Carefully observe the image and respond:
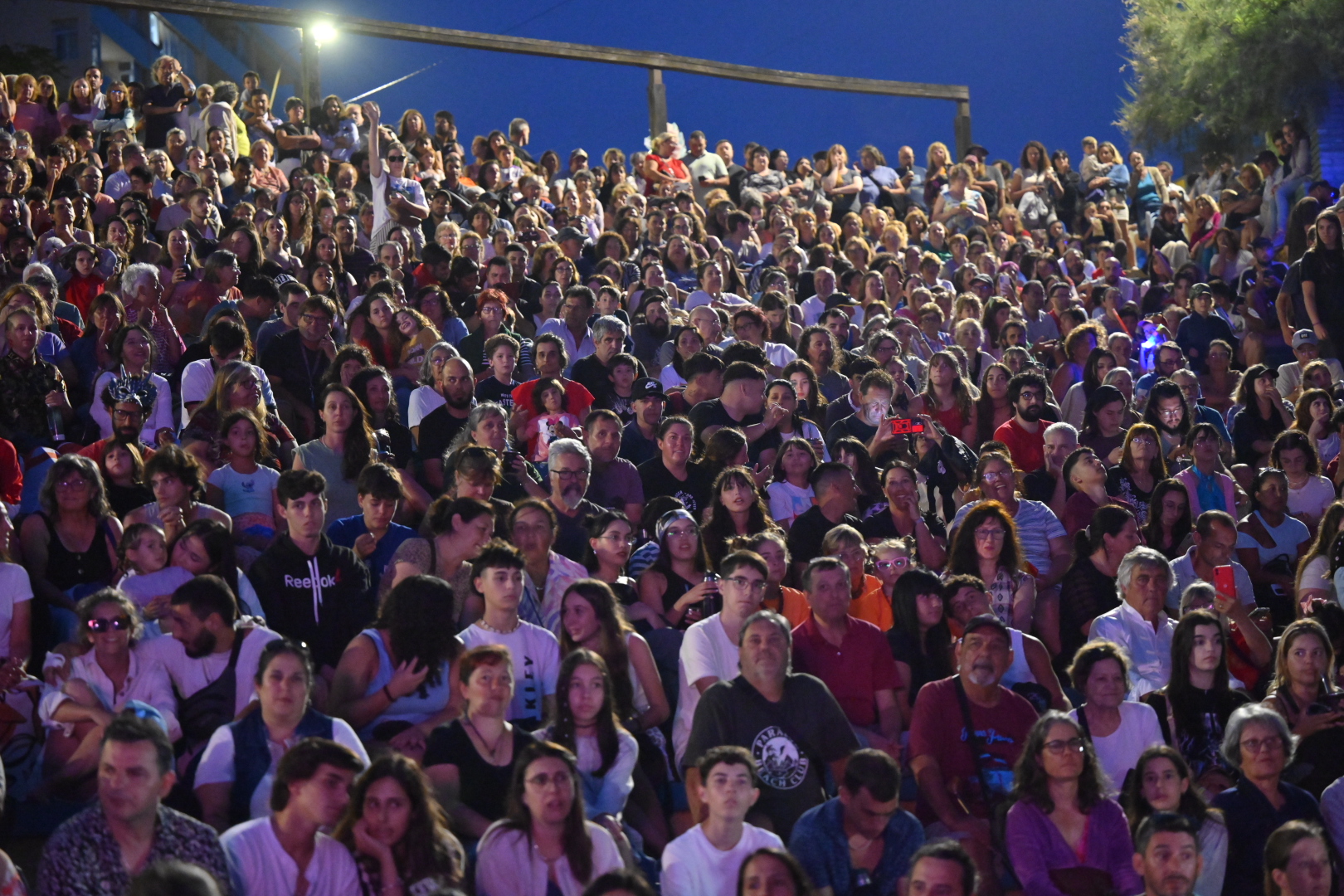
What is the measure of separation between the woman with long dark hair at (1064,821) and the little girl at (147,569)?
2.98 m

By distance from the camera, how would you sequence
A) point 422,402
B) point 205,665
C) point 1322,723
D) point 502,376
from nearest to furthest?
point 205,665
point 1322,723
point 422,402
point 502,376

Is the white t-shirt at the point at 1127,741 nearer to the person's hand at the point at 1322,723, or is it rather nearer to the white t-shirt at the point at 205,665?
the person's hand at the point at 1322,723

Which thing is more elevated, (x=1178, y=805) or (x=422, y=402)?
(x=422, y=402)

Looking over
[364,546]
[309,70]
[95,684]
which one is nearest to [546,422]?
[364,546]

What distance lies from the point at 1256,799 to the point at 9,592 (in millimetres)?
4379

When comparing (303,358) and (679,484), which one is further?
(303,358)

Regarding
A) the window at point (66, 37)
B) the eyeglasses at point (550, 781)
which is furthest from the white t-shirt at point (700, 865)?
the window at point (66, 37)

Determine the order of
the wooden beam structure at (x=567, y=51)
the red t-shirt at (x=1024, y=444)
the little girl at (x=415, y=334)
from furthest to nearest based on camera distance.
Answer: the wooden beam structure at (x=567, y=51) → the little girl at (x=415, y=334) → the red t-shirt at (x=1024, y=444)

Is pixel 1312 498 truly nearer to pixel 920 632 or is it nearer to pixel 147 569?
pixel 920 632

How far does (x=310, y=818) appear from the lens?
409cm

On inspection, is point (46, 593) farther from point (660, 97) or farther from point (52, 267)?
point (660, 97)

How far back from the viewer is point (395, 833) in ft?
13.6

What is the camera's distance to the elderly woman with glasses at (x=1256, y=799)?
5.10m

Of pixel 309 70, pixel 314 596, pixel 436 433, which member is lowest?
pixel 314 596
